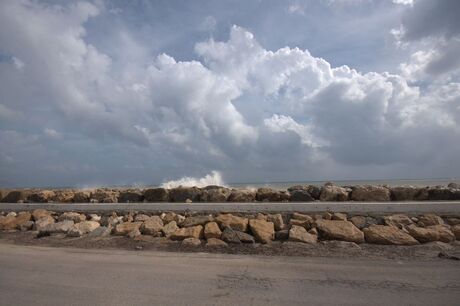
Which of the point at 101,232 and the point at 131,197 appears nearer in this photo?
the point at 101,232

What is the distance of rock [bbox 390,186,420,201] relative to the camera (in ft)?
29.5

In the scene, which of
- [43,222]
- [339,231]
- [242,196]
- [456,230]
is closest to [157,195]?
[242,196]

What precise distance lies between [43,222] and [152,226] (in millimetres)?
3366

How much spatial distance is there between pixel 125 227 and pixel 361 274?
534cm

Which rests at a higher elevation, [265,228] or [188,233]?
[265,228]

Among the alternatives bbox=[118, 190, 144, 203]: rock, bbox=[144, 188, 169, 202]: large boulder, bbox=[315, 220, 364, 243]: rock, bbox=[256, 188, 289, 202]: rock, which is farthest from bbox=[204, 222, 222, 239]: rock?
bbox=[118, 190, 144, 203]: rock

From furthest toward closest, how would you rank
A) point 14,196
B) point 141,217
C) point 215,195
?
1. point 14,196
2. point 215,195
3. point 141,217

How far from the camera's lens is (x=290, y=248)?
21.8 feet

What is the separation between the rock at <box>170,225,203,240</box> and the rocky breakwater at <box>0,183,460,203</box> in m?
2.16

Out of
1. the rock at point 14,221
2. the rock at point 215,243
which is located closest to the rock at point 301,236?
the rock at point 215,243

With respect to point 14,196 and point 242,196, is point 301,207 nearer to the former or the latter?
point 242,196

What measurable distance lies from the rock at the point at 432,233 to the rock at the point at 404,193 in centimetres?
215

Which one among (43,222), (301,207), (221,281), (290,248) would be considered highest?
(301,207)

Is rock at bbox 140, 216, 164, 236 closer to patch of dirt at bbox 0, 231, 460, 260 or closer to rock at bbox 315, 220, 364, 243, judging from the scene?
patch of dirt at bbox 0, 231, 460, 260
